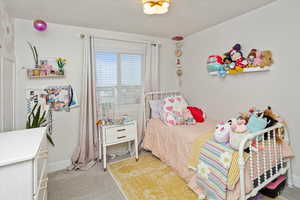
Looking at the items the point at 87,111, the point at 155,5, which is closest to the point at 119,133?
the point at 87,111

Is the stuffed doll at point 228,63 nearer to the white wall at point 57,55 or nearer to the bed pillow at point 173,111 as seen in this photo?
the bed pillow at point 173,111

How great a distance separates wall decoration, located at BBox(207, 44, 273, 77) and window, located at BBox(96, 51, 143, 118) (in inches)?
53.5

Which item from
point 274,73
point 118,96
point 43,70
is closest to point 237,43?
point 274,73

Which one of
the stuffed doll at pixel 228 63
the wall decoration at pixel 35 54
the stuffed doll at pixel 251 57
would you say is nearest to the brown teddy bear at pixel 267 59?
the stuffed doll at pixel 251 57

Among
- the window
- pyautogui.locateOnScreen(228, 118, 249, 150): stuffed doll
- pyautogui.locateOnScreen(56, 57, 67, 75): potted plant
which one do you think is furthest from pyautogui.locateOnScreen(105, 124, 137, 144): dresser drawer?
pyautogui.locateOnScreen(228, 118, 249, 150): stuffed doll

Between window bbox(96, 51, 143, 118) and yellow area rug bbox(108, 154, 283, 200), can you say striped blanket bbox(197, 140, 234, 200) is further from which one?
window bbox(96, 51, 143, 118)

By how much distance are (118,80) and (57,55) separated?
1.03 meters

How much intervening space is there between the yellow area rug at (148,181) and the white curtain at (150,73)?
1.91ft

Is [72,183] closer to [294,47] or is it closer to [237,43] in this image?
[237,43]

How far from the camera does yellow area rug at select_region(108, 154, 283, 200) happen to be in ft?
6.02

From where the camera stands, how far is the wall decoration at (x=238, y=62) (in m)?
1.99

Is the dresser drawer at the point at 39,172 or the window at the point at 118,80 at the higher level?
the window at the point at 118,80

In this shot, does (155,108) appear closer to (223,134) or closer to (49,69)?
(223,134)

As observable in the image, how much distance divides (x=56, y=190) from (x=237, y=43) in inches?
127
